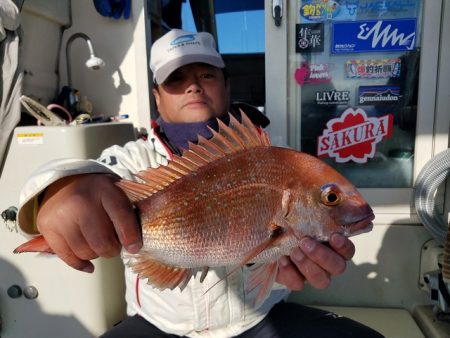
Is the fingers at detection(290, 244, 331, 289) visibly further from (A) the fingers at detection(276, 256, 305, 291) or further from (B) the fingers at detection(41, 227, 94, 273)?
(B) the fingers at detection(41, 227, 94, 273)

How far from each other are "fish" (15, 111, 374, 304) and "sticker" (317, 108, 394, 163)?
1.40 meters

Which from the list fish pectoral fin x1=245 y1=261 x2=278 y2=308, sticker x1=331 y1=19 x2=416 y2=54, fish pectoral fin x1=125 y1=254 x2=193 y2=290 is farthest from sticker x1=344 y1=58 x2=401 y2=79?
fish pectoral fin x1=125 y1=254 x2=193 y2=290

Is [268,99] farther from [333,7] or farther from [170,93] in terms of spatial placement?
[170,93]

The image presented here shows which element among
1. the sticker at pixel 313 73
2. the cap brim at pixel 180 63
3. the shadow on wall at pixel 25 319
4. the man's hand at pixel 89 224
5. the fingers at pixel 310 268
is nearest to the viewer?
the man's hand at pixel 89 224

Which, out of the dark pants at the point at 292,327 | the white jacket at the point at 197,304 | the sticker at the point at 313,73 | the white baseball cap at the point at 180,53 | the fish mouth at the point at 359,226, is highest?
the white baseball cap at the point at 180,53

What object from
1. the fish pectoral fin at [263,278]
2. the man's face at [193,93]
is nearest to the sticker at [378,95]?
the man's face at [193,93]

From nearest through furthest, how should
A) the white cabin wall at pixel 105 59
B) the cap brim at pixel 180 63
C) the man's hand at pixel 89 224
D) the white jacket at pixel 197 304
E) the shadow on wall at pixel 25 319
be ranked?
the man's hand at pixel 89 224
the white jacket at pixel 197 304
the cap brim at pixel 180 63
the shadow on wall at pixel 25 319
the white cabin wall at pixel 105 59

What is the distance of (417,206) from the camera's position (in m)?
2.12

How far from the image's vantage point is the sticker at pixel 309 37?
2.18 m

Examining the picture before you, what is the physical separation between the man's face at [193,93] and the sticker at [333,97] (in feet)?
2.66

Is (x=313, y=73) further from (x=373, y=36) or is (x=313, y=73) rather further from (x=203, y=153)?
(x=203, y=153)

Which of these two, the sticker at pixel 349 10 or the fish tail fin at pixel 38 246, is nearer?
the fish tail fin at pixel 38 246

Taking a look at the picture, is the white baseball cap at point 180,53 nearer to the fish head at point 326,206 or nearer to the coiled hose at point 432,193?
the fish head at point 326,206

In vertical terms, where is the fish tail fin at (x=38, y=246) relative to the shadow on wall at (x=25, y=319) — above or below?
above
